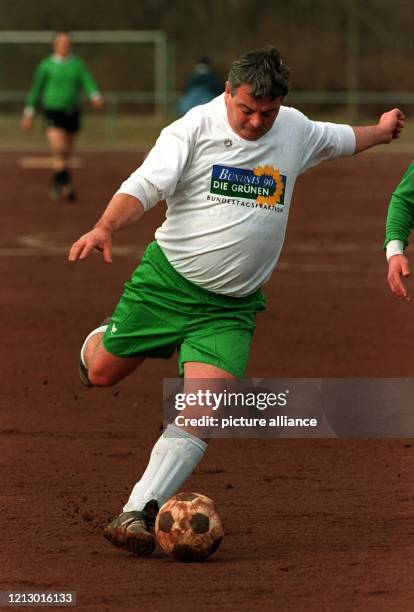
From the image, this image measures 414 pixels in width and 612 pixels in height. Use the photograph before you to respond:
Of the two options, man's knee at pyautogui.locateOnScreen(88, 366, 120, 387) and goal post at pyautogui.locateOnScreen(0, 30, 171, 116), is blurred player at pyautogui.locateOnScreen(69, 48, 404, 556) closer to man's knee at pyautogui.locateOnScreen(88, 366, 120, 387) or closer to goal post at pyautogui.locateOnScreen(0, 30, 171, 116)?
man's knee at pyautogui.locateOnScreen(88, 366, 120, 387)

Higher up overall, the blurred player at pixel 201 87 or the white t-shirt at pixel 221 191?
the white t-shirt at pixel 221 191

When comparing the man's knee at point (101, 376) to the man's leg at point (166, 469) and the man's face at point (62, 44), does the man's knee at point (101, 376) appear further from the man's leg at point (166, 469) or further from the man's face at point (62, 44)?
the man's face at point (62, 44)

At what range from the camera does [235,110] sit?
6.34m

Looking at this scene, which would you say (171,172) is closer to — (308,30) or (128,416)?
(128,416)

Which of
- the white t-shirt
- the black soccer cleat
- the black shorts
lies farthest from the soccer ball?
the black shorts

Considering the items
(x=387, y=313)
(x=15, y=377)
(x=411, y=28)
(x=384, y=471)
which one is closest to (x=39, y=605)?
(x=384, y=471)

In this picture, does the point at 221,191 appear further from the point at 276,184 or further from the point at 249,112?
the point at 249,112

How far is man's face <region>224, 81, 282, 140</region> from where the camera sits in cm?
623

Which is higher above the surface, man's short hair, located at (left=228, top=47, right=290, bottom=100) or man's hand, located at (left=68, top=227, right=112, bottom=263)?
man's short hair, located at (left=228, top=47, right=290, bottom=100)

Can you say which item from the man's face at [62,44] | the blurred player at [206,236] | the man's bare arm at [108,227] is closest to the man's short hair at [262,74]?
the blurred player at [206,236]

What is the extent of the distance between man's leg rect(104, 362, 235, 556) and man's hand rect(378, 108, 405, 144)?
1.53m

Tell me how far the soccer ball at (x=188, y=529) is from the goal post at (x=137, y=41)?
1225 inches

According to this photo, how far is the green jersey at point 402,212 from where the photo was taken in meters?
7.04

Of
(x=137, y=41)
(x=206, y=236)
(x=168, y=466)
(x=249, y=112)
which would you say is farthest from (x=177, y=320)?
(x=137, y=41)
